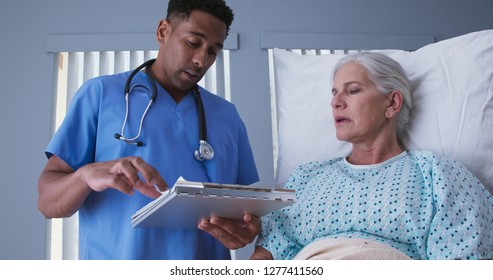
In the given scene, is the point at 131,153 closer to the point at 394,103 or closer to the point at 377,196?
the point at 377,196

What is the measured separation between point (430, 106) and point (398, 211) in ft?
1.68

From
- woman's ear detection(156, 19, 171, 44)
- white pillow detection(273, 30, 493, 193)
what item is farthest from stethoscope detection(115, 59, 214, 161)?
white pillow detection(273, 30, 493, 193)

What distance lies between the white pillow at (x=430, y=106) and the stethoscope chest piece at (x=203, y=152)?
0.39m

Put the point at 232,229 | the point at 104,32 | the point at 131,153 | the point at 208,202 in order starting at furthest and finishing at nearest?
the point at 104,32
the point at 131,153
the point at 232,229
the point at 208,202

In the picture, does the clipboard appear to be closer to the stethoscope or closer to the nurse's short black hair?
the stethoscope

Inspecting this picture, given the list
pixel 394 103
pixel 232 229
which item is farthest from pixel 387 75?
pixel 232 229

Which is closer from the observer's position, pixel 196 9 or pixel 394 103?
pixel 196 9

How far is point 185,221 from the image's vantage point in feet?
4.16

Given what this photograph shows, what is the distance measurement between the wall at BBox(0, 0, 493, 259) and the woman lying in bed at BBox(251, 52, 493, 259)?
0.66 m

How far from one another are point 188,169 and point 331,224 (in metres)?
0.42

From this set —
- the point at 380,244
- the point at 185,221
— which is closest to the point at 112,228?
the point at 185,221

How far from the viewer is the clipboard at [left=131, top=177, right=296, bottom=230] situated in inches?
39.4

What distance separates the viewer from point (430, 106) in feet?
5.54

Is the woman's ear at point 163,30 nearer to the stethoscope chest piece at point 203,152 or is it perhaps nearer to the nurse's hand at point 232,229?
the stethoscope chest piece at point 203,152
